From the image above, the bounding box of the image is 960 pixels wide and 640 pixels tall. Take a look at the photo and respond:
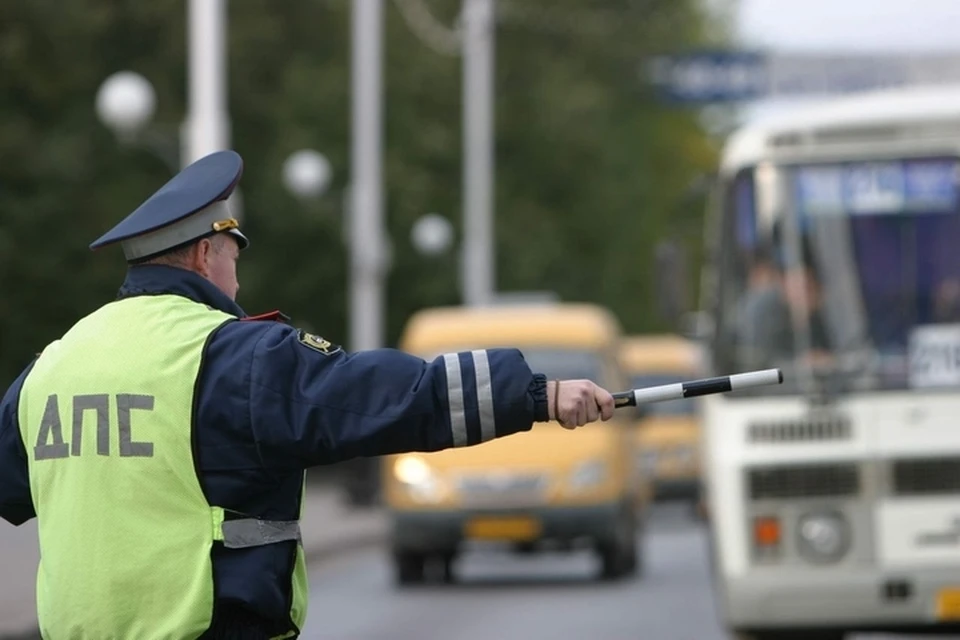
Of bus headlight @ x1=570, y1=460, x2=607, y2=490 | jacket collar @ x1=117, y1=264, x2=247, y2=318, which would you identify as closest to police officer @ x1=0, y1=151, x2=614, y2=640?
jacket collar @ x1=117, y1=264, x2=247, y2=318

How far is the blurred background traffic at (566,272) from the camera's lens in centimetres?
1200

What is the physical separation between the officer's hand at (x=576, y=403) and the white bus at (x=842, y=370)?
711cm

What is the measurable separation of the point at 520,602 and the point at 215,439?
1390cm

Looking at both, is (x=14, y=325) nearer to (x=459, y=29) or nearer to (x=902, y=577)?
(x=459, y=29)

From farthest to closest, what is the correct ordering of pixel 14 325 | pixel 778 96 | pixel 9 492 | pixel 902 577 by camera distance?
pixel 778 96 → pixel 14 325 → pixel 902 577 → pixel 9 492

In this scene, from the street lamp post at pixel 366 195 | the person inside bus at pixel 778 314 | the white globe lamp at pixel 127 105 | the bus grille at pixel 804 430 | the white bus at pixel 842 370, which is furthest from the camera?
the street lamp post at pixel 366 195

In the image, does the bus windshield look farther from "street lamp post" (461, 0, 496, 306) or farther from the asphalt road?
"street lamp post" (461, 0, 496, 306)

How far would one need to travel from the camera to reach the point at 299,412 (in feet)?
15.7

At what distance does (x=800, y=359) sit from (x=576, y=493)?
300 inches

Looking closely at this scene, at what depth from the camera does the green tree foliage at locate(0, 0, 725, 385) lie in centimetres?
3136

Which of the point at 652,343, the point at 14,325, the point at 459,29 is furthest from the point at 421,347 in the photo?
the point at 459,29

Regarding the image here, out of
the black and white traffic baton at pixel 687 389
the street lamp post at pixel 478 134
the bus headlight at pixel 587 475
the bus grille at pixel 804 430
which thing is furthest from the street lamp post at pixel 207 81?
the black and white traffic baton at pixel 687 389

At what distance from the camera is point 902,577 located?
38.7 feet

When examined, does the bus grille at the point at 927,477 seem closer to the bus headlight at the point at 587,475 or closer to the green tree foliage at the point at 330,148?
the bus headlight at the point at 587,475
